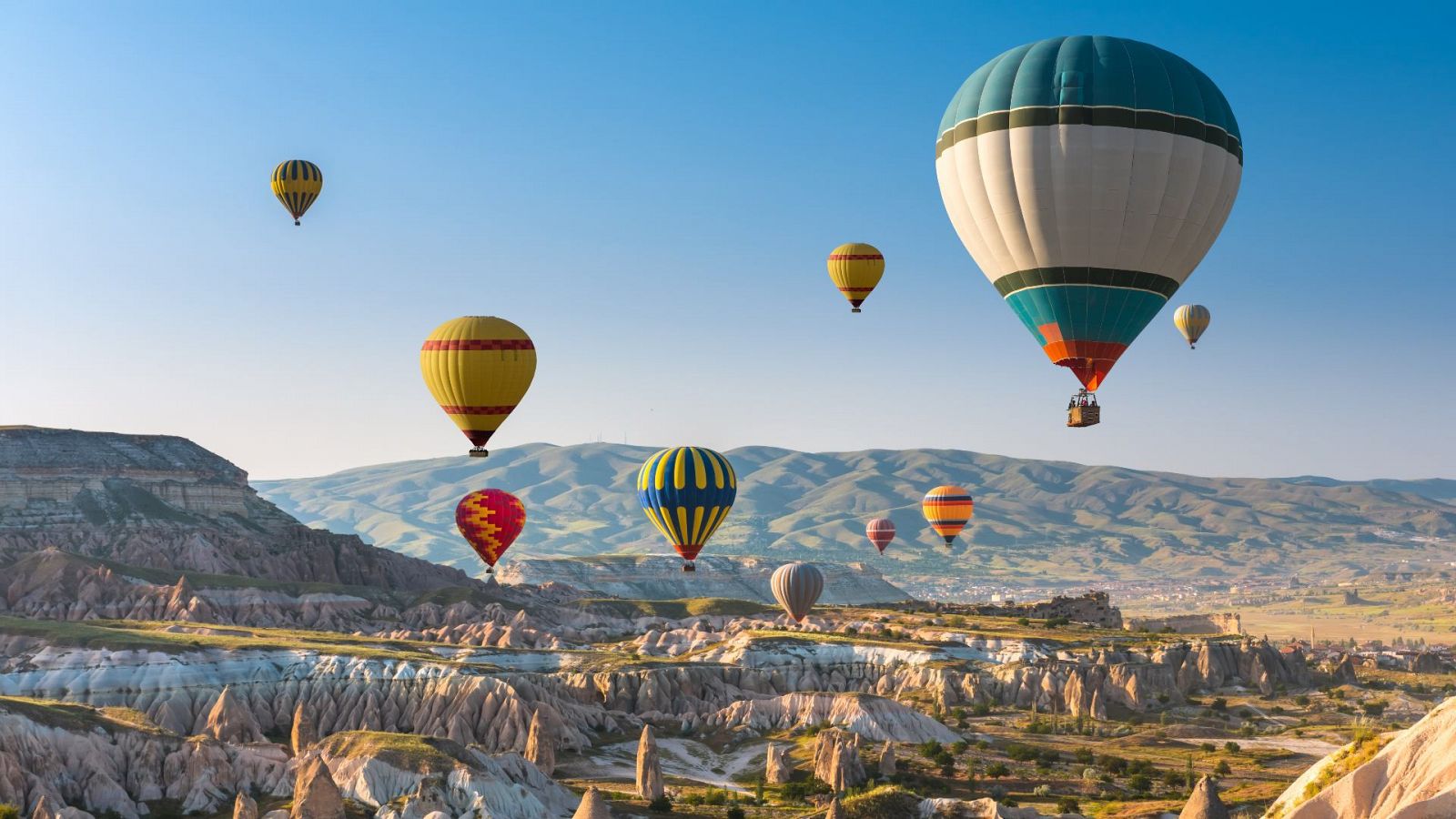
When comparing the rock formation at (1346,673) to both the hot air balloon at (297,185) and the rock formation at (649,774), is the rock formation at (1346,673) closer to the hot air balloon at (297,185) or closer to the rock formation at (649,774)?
the rock formation at (649,774)

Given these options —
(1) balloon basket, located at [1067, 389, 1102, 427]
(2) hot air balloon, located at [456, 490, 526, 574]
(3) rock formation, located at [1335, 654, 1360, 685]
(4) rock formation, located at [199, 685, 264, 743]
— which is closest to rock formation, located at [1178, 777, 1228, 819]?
(1) balloon basket, located at [1067, 389, 1102, 427]

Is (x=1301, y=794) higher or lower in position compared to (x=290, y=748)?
higher

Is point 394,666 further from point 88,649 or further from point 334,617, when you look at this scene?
point 334,617

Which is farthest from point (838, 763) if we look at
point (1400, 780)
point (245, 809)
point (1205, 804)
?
point (1400, 780)

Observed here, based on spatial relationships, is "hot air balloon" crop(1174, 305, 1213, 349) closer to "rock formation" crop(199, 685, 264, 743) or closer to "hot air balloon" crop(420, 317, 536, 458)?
"hot air balloon" crop(420, 317, 536, 458)

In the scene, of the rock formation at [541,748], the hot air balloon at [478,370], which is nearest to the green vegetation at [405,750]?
the rock formation at [541,748]

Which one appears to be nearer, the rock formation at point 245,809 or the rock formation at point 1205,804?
the rock formation at point 1205,804

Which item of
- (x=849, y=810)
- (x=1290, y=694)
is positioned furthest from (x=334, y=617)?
(x=849, y=810)
